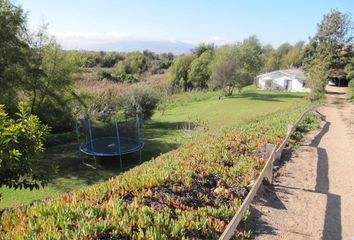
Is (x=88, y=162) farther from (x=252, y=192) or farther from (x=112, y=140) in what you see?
(x=252, y=192)

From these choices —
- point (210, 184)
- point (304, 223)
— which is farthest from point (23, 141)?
point (304, 223)

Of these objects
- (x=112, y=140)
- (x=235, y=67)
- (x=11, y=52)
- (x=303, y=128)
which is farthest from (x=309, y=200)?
(x=235, y=67)

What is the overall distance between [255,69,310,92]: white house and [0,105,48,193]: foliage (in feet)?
171

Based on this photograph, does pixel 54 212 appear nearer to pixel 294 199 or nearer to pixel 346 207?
pixel 294 199

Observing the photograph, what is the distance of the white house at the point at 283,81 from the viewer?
5315cm

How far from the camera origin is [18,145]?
15.6 feet

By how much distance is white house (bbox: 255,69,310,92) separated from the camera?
174 feet

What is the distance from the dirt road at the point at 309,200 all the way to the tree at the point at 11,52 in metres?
14.0

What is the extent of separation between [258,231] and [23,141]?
3.88m

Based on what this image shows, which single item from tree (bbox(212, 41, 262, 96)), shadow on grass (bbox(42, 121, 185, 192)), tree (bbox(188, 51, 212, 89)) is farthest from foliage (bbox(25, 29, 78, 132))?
tree (bbox(188, 51, 212, 89))

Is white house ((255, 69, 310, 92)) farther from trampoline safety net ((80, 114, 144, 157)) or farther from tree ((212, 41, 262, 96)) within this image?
trampoline safety net ((80, 114, 144, 157))

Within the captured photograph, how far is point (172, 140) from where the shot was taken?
20859mm

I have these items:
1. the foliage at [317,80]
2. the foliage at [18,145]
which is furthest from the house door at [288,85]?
the foliage at [18,145]

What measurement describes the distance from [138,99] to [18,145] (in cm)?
2173
